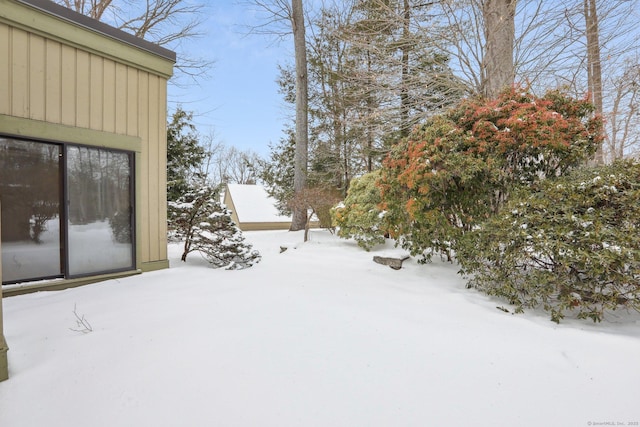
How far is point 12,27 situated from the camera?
3.26 m

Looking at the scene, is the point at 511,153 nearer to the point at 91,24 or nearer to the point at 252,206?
the point at 91,24

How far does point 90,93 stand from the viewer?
3.82 m

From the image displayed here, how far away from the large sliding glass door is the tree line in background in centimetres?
108

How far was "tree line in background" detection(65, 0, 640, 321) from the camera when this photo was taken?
103 inches

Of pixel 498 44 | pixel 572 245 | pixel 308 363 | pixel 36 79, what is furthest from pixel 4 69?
pixel 498 44

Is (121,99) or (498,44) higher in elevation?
(498,44)

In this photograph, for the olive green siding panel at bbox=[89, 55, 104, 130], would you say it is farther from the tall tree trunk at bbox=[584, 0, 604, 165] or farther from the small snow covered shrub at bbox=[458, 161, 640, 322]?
the tall tree trunk at bbox=[584, 0, 604, 165]

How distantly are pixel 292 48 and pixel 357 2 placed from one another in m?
3.92

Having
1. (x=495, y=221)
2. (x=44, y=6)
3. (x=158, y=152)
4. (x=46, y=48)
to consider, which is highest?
Result: (x=44, y=6)

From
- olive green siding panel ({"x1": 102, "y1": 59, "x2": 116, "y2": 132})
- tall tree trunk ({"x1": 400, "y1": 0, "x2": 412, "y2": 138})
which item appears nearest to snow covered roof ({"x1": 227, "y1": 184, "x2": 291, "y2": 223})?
tall tree trunk ({"x1": 400, "y1": 0, "x2": 412, "y2": 138})

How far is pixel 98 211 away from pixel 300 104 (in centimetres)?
788

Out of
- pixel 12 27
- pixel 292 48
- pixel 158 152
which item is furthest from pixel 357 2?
pixel 12 27

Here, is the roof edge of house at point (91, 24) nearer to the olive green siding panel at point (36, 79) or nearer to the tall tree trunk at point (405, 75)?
Answer: the olive green siding panel at point (36, 79)

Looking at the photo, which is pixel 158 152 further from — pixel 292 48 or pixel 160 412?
pixel 292 48
